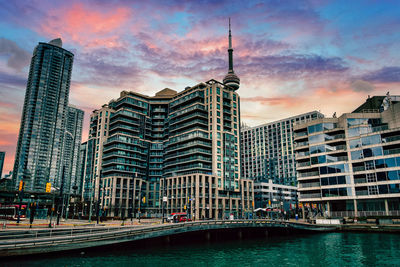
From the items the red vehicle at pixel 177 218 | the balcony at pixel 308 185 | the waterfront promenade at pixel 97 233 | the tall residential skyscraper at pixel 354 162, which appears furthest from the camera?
the balcony at pixel 308 185

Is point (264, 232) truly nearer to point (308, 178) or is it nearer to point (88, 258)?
point (308, 178)

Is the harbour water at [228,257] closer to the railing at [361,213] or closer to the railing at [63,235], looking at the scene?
the railing at [63,235]

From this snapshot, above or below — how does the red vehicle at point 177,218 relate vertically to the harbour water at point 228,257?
above

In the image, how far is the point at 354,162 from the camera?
85062 mm

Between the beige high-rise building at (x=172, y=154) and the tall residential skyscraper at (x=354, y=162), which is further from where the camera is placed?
the beige high-rise building at (x=172, y=154)

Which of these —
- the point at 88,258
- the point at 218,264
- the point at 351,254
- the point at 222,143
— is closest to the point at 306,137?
the point at 222,143

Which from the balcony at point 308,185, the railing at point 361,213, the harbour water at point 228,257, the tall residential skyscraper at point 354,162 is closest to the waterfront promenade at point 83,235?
the harbour water at point 228,257

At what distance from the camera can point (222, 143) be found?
128000mm

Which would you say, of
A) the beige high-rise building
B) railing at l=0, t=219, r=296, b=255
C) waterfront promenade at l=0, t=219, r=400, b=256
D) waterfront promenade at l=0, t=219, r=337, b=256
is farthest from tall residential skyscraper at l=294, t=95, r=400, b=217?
railing at l=0, t=219, r=296, b=255

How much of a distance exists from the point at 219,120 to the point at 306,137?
4250 centimetres

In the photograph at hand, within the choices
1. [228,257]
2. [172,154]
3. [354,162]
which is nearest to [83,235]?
[228,257]

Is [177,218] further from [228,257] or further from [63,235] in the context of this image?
[63,235]

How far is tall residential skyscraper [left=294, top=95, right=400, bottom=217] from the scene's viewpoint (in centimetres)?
7838

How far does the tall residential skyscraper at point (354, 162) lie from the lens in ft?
257
